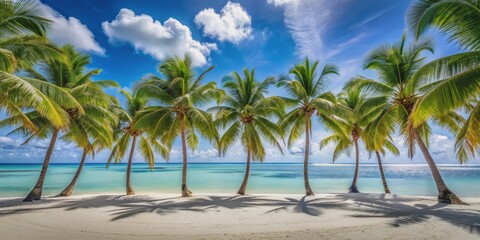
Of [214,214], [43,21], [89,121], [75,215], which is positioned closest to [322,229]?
[214,214]

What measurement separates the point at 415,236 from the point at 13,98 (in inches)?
455

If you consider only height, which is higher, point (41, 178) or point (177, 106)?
point (177, 106)

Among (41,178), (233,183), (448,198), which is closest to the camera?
(448,198)

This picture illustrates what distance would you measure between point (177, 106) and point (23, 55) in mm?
6796

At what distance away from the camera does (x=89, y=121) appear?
12.6m

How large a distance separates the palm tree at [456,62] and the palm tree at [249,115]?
7.70m

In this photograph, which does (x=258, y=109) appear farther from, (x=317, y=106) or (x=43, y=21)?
(x=43, y=21)

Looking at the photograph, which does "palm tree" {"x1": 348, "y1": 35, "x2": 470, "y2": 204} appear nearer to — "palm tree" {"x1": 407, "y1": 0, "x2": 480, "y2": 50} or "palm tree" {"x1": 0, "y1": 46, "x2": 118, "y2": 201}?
"palm tree" {"x1": 407, "y1": 0, "x2": 480, "y2": 50}

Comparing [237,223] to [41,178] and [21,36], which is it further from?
[41,178]

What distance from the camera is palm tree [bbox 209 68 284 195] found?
14109 millimetres

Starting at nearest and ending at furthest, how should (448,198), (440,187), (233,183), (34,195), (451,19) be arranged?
(451,19), (448,198), (440,187), (34,195), (233,183)

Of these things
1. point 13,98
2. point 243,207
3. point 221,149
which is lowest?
point 243,207

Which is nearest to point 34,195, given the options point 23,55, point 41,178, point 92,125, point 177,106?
point 41,178

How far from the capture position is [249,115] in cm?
1451
